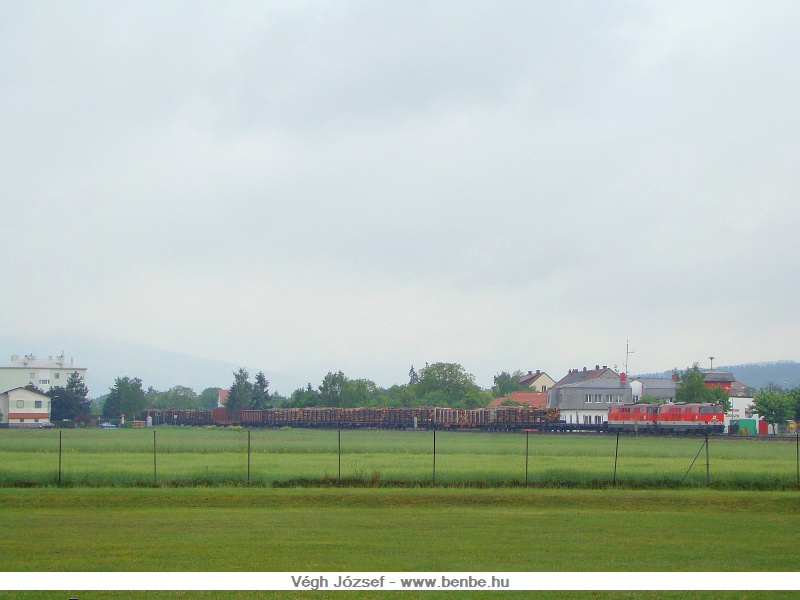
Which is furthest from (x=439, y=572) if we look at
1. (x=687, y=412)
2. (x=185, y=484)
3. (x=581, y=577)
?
(x=687, y=412)

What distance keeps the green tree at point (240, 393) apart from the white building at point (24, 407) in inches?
1131

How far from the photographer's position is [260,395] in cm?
14825

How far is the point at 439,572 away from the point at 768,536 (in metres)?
10.3

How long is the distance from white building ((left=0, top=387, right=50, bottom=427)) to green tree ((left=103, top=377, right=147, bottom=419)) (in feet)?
34.2

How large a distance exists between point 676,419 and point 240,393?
3165 inches

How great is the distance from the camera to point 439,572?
16016 millimetres

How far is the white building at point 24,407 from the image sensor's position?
127250 mm

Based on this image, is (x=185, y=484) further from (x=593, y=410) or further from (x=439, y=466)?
(x=593, y=410)

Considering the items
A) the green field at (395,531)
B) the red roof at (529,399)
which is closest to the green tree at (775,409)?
the red roof at (529,399)

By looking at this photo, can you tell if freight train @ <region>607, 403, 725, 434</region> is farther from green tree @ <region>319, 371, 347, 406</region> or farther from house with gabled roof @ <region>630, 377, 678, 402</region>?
green tree @ <region>319, 371, 347, 406</region>
